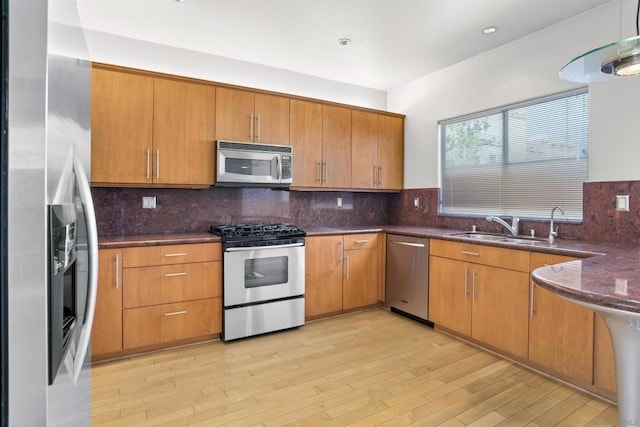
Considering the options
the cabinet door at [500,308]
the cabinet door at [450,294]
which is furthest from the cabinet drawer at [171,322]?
the cabinet door at [500,308]

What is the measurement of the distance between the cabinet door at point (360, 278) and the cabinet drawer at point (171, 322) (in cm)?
134

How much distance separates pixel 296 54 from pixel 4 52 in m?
3.32

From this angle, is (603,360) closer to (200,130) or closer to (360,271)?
(360,271)

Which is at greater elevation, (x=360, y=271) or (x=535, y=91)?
(x=535, y=91)

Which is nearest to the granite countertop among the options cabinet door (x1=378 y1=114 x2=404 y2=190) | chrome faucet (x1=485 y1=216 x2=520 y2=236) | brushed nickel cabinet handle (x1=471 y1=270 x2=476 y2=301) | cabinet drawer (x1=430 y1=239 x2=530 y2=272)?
cabinet drawer (x1=430 y1=239 x2=530 y2=272)

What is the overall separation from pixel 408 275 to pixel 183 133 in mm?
2551

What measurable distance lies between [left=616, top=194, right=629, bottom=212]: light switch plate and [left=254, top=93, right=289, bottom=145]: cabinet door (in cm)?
277

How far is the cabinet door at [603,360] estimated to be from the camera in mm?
2053

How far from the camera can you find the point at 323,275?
3.50m

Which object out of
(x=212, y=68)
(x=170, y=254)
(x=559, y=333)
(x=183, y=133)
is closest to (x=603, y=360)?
(x=559, y=333)

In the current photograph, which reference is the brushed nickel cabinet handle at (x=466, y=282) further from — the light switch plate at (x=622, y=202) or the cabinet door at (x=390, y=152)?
the cabinet door at (x=390, y=152)

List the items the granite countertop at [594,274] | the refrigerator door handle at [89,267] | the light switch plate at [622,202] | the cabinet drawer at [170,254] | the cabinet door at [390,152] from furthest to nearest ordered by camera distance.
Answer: the cabinet door at [390,152]
the cabinet drawer at [170,254]
the light switch plate at [622,202]
the granite countertop at [594,274]
the refrigerator door handle at [89,267]

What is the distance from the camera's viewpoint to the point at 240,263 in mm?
2988

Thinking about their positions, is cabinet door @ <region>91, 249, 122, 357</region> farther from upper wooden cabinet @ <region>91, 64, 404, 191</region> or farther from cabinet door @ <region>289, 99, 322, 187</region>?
cabinet door @ <region>289, 99, 322, 187</region>
